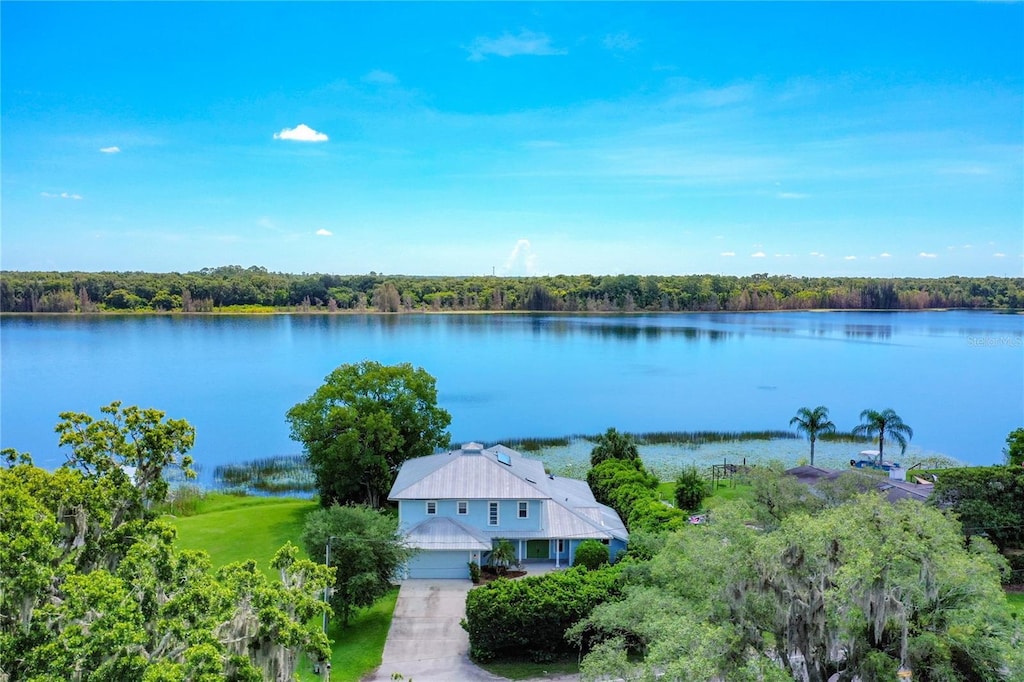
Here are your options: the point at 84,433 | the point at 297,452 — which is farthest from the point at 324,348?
the point at 84,433

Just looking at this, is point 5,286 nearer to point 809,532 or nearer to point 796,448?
point 796,448

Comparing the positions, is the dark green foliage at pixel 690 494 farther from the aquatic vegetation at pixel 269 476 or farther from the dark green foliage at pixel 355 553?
the aquatic vegetation at pixel 269 476

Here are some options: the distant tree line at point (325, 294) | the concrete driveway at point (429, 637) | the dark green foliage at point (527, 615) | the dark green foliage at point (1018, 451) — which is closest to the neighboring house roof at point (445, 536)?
the concrete driveway at point (429, 637)

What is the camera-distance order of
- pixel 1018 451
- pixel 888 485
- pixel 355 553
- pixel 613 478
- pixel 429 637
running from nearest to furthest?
pixel 429 637 < pixel 355 553 < pixel 888 485 < pixel 1018 451 < pixel 613 478

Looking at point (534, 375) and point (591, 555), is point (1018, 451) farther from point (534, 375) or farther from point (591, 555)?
point (534, 375)

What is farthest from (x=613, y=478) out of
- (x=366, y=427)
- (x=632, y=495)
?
(x=366, y=427)

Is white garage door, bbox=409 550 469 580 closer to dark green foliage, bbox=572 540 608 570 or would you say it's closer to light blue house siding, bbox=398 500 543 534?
light blue house siding, bbox=398 500 543 534
